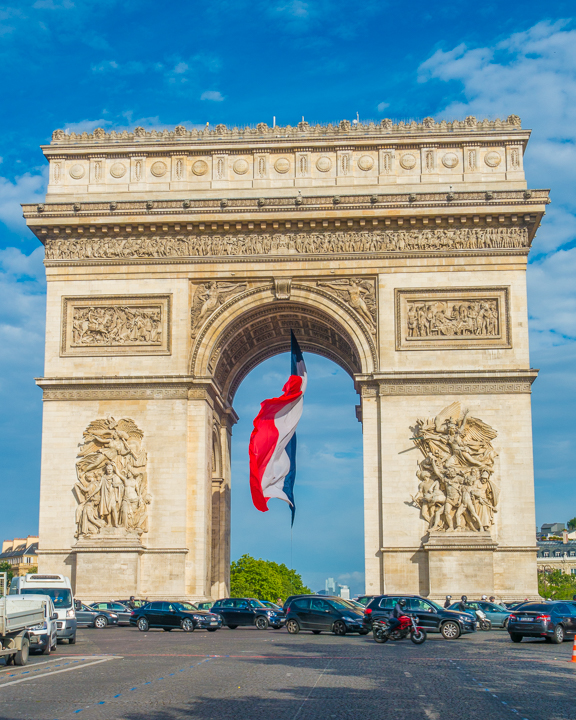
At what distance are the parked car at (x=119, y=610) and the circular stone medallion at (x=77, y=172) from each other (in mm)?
17780

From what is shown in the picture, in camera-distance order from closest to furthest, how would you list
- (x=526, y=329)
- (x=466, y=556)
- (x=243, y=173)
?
(x=466, y=556) < (x=526, y=329) < (x=243, y=173)

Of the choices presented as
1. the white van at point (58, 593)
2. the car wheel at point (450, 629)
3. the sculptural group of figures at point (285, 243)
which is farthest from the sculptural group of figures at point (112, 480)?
the car wheel at point (450, 629)

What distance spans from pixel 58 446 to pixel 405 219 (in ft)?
54.7

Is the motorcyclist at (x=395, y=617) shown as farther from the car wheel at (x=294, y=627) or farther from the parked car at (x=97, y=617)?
the parked car at (x=97, y=617)

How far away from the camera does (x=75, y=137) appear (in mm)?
40344

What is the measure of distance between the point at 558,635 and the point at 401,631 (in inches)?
185

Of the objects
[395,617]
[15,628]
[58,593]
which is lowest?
[395,617]

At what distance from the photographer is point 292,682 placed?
1638cm

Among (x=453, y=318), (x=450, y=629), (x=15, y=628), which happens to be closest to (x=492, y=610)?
(x=450, y=629)

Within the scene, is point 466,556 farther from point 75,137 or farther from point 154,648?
point 75,137

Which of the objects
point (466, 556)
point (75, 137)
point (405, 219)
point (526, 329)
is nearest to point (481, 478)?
point (466, 556)

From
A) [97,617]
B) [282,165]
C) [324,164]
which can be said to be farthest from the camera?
[282,165]

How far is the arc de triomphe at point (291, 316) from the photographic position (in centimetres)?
3575

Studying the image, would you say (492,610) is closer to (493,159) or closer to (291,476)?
(291,476)
